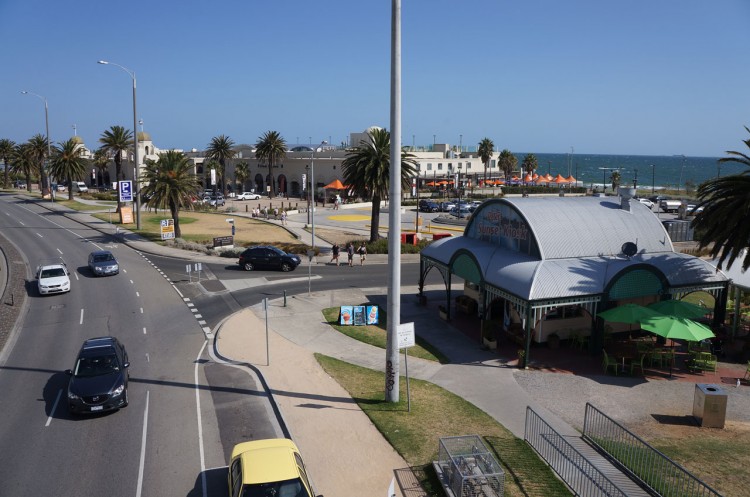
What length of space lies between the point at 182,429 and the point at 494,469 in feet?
28.6

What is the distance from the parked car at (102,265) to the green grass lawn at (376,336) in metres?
16.1

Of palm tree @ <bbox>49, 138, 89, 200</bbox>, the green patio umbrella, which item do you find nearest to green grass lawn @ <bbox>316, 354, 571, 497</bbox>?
the green patio umbrella

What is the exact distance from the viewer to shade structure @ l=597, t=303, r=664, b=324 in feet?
69.8

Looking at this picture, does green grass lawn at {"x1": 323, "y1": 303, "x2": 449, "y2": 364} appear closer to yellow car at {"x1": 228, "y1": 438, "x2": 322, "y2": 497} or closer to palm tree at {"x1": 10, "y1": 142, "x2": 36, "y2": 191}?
yellow car at {"x1": 228, "y1": 438, "x2": 322, "y2": 497}

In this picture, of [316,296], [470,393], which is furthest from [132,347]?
[470,393]

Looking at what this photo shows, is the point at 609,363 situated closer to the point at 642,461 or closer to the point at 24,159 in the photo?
the point at 642,461

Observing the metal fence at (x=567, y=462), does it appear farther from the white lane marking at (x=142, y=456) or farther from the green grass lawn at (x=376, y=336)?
the white lane marking at (x=142, y=456)

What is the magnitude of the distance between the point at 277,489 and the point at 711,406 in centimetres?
1260

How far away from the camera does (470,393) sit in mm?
19031

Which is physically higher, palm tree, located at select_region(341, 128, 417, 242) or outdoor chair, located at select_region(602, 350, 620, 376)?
palm tree, located at select_region(341, 128, 417, 242)

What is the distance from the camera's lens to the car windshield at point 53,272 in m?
32.4

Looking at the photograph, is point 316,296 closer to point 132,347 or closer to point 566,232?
point 132,347

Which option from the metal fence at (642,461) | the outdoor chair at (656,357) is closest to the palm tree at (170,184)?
the outdoor chair at (656,357)

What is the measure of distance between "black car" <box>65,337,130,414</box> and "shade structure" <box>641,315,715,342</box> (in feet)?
57.9
